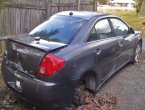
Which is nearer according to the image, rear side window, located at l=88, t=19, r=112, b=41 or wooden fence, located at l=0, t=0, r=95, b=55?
rear side window, located at l=88, t=19, r=112, b=41

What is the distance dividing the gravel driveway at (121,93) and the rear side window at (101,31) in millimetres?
1143

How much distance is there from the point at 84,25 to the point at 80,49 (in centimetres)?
66

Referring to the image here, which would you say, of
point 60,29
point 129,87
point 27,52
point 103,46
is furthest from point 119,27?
point 27,52

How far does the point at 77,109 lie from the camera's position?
17.4ft

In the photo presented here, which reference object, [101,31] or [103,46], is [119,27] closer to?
[101,31]

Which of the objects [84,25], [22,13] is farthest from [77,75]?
[22,13]

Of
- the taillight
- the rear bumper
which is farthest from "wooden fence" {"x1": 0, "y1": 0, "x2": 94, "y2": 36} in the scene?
the taillight

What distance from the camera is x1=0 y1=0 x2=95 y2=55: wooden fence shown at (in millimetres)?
8661

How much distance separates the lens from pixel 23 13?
364 inches

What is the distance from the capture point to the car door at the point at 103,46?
5727 mm

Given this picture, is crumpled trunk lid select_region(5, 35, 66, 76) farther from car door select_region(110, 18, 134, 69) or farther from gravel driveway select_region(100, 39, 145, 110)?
car door select_region(110, 18, 134, 69)

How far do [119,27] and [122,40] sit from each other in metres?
0.34

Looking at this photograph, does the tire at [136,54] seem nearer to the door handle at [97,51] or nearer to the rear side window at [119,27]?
the rear side window at [119,27]

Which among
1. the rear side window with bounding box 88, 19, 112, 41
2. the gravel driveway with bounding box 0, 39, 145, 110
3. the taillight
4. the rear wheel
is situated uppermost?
the rear side window with bounding box 88, 19, 112, 41
